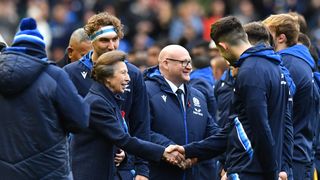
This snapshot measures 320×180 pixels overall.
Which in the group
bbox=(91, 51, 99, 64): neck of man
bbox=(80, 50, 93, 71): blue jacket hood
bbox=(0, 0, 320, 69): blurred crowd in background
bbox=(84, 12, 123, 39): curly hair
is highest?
bbox=(84, 12, 123, 39): curly hair

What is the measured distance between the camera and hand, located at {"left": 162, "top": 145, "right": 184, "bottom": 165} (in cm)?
932

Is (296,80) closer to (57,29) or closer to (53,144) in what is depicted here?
(53,144)

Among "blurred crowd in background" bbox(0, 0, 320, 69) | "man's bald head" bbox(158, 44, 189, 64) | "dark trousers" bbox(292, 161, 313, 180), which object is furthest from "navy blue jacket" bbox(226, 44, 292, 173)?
"blurred crowd in background" bbox(0, 0, 320, 69)

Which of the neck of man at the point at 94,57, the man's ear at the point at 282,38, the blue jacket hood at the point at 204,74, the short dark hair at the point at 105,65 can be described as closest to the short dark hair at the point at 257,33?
the man's ear at the point at 282,38

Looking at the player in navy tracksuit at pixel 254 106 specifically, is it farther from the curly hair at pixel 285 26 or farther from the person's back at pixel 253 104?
the curly hair at pixel 285 26

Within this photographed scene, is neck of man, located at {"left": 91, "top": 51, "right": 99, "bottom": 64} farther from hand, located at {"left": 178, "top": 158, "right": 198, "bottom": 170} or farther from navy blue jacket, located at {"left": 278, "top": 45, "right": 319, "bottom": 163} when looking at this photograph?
navy blue jacket, located at {"left": 278, "top": 45, "right": 319, "bottom": 163}

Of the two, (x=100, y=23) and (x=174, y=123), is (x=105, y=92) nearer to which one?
(x=100, y=23)

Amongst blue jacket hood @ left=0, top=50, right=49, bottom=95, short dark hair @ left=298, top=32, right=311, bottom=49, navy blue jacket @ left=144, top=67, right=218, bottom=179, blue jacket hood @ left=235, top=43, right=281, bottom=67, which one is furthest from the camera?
short dark hair @ left=298, top=32, right=311, bottom=49

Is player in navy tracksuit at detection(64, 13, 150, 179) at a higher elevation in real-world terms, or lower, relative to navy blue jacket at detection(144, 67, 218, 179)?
higher

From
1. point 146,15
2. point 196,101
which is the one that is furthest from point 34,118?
point 146,15

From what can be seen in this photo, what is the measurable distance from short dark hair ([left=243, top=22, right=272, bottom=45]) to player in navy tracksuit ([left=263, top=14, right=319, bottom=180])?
940mm

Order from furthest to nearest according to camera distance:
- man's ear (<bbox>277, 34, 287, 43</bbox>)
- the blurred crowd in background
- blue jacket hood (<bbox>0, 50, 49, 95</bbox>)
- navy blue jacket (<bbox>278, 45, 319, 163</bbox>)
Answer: the blurred crowd in background → man's ear (<bbox>277, 34, 287, 43</bbox>) → navy blue jacket (<bbox>278, 45, 319, 163</bbox>) → blue jacket hood (<bbox>0, 50, 49, 95</bbox>)

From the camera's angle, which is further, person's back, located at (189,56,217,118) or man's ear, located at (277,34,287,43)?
person's back, located at (189,56,217,118)

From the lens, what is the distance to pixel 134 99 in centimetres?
934
